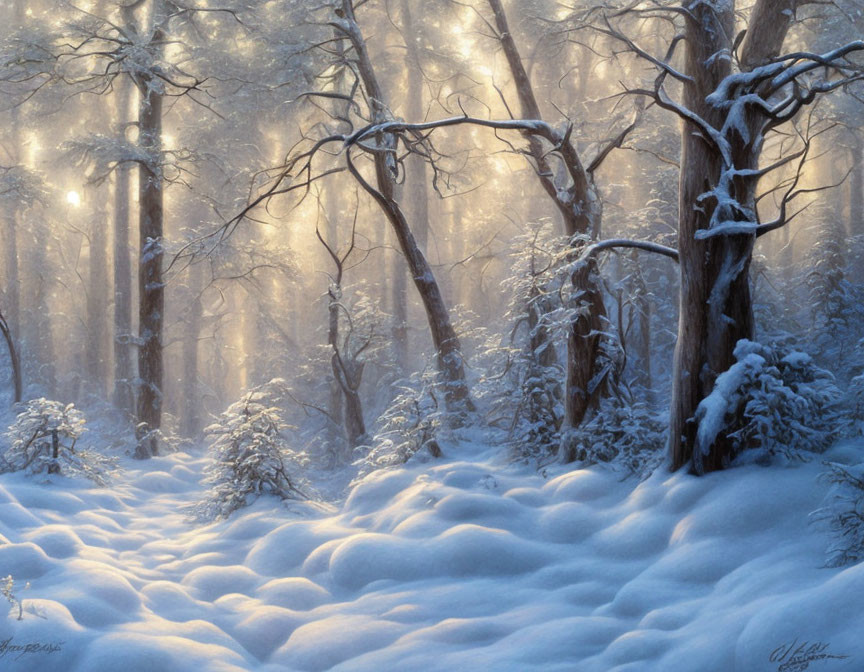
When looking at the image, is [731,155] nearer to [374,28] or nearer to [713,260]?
[713,260]

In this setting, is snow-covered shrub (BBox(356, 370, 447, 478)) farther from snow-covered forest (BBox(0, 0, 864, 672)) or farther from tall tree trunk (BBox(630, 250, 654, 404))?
tall tree trunk (BBox(630, 250, 654, 404))

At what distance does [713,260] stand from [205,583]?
5.19 m

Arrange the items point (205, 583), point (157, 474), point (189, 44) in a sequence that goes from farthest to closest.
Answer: point (189, 44)
point (157, 474)
point (205, 583)

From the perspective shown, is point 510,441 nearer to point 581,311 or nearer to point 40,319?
point 581,311

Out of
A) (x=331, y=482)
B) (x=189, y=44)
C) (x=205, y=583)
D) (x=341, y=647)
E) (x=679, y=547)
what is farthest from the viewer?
(x=189, y=44)

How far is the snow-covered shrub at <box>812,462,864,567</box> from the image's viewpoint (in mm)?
4016

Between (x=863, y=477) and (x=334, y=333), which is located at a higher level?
(x=334, y=333)

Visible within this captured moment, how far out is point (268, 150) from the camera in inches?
904

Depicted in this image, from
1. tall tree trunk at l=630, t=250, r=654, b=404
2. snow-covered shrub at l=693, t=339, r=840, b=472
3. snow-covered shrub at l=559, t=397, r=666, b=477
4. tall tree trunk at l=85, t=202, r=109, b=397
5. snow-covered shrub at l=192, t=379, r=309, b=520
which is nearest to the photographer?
snow-covered shrub at l=693, t=339, r=840, b=472

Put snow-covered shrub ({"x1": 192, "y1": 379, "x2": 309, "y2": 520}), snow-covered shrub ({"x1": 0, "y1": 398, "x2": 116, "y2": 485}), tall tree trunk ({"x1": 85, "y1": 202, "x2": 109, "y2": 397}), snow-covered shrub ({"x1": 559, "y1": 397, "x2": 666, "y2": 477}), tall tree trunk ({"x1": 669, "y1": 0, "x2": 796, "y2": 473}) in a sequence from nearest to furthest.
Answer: tall tree trunk ({"x1": 669, "y1": 0, "x2": 796, "y2": 473}) < snow-covered shrub ({"x1": 559, "y1": 397, "x2": 666, "y2": 477}) < snow-covered shrub ({"x1": 192, "y1": 379, "x2": 309, "y2": 520}) < snow-covered shrub ({"x1": 0, "y1": 398, "x2": 116, "y2": 485}) < tall tree trunk ({"x1": 85, "y1": 202, "x2": 109, "y2": 397})

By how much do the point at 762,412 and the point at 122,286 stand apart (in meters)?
18.8

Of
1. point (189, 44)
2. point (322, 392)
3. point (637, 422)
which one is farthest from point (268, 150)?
point (637, 422)
